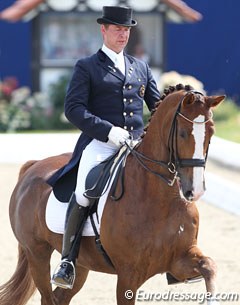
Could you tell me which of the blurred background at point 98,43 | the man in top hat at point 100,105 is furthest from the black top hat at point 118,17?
the blurred background at point 98,43

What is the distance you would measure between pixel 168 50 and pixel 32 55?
3407 millimetres

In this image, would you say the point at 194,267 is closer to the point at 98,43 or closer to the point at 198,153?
the point at 198,153

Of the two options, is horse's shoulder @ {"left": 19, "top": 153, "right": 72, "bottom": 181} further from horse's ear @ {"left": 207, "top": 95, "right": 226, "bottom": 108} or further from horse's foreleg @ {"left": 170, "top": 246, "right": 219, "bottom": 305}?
horse's ear @ {"left": 207, "top": 95, "right": 226, "bottom": 108}

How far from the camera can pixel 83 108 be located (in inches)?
224

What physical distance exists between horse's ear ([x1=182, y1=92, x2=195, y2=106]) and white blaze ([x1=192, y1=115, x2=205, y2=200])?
0.41 feet

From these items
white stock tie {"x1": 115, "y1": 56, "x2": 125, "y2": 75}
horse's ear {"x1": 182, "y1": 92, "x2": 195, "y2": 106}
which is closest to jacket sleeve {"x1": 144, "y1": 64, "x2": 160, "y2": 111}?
white stock tie {"x1": 115, "y1": 56, "x2": 125, "y2": 75}

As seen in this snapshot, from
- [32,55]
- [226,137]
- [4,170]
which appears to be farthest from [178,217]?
[32,55]

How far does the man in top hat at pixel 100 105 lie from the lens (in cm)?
566

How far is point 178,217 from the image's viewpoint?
5.32m

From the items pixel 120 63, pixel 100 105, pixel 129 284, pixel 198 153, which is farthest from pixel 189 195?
pixel 120 63

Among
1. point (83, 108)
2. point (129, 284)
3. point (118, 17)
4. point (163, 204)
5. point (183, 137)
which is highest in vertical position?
point (118, 17)

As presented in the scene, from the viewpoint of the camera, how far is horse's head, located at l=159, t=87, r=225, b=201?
4.89 metres

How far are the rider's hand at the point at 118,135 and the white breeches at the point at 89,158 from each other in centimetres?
18

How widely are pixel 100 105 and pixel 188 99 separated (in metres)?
Result: 0.94
